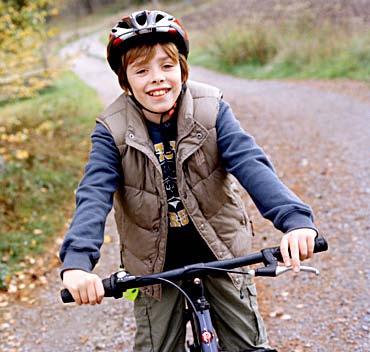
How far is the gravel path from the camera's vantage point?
453 centimetres

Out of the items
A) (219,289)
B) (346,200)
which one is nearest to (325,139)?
(346,200)

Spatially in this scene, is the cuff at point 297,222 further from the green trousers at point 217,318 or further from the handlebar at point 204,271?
the green trousers at point 217,318

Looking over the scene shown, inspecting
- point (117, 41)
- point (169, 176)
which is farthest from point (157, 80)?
point (169, 176)

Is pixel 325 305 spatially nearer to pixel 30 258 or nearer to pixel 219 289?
pixel 219 289

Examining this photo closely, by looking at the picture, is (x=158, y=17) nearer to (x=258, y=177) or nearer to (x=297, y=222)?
(x=258, y=177)

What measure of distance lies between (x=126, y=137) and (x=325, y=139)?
7.67m

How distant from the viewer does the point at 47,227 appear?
7.27 metres

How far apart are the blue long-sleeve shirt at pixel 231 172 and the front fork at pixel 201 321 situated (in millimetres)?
447

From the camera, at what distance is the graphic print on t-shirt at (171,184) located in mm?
2604

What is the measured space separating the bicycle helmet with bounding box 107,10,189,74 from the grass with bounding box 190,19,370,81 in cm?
1162

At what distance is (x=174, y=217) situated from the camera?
264 cm

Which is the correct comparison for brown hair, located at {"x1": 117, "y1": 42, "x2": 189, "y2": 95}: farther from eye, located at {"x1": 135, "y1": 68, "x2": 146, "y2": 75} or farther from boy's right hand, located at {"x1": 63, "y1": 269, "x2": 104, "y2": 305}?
boy's right hand, located at {"x1": 63, "y1": 269, "x2": 104, "y2": 305}

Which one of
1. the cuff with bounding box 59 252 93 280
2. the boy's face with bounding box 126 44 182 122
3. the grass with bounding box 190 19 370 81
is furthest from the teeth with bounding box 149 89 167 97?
the grass with bounding box 190 19 370 81

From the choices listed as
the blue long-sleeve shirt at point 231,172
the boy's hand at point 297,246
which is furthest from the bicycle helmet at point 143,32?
the boy's hand at point 297,246
